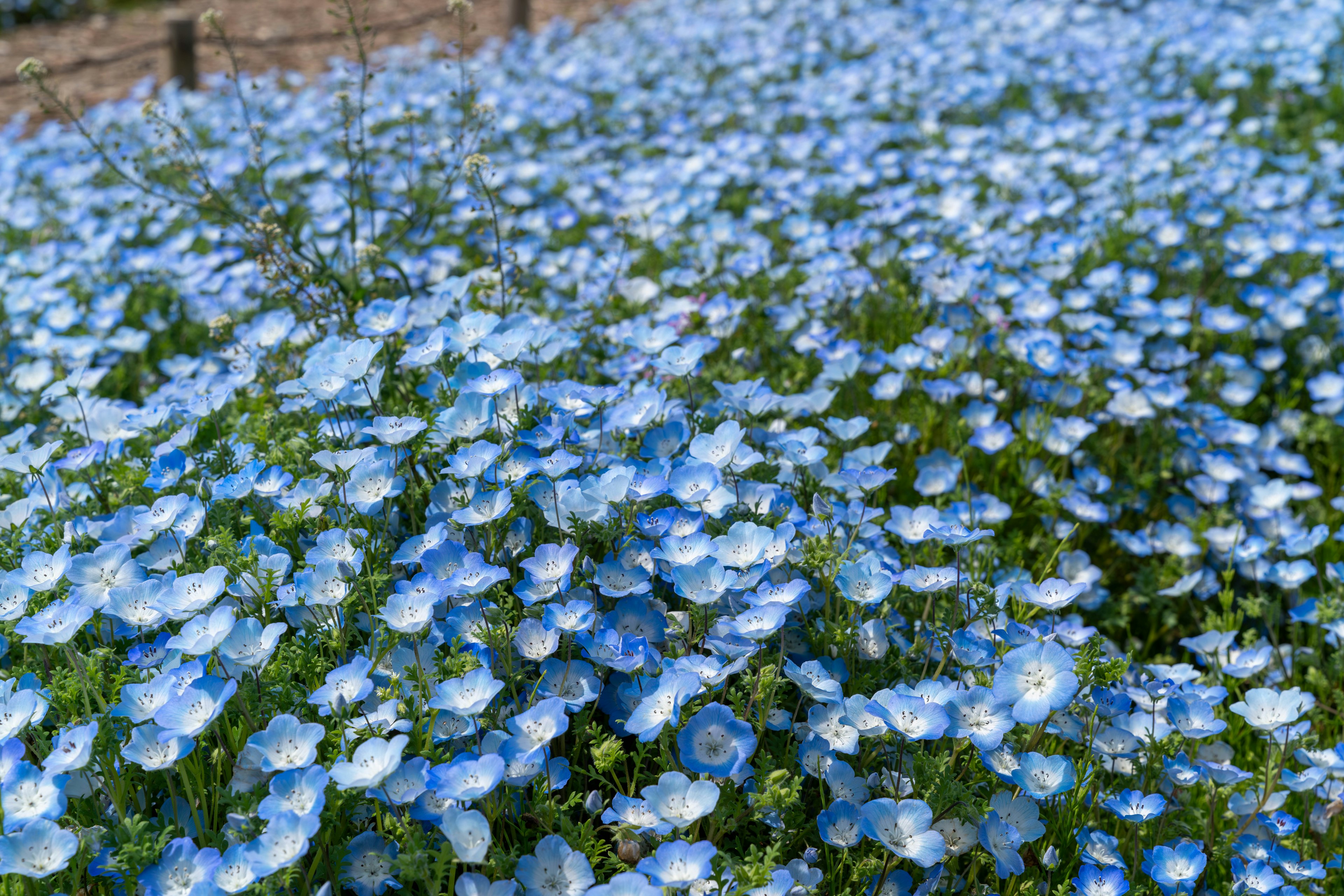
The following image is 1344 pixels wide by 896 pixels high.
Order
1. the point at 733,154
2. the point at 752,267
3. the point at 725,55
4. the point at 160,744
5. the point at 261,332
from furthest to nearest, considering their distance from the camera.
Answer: the point at 725,55 → the point at 733,154 → the point at 752,267 → the point at 261,332 → the point at 160,744

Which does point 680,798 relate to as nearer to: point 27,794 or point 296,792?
point 296,792

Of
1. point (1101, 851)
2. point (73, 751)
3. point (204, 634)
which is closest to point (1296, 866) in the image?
point (1101, 851)

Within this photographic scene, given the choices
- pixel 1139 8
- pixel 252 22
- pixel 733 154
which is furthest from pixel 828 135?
pixel 252 22

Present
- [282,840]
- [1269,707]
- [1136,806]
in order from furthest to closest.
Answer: [1269,707] → [1136,806] → [282,840]

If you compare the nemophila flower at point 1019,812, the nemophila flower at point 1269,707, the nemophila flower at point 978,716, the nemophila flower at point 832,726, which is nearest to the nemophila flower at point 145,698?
the nemophila flower at point 832,726

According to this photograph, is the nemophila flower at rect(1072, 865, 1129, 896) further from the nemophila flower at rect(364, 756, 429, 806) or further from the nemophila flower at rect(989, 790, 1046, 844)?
the nemophila flower at rect(364, 756, 429, 806)

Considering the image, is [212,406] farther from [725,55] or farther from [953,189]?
[725,55]

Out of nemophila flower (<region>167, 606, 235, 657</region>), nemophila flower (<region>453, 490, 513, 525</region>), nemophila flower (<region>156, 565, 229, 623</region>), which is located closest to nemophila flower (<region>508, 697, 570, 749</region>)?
nemophila flower (<region>453, 490, 513, 525</region>)
